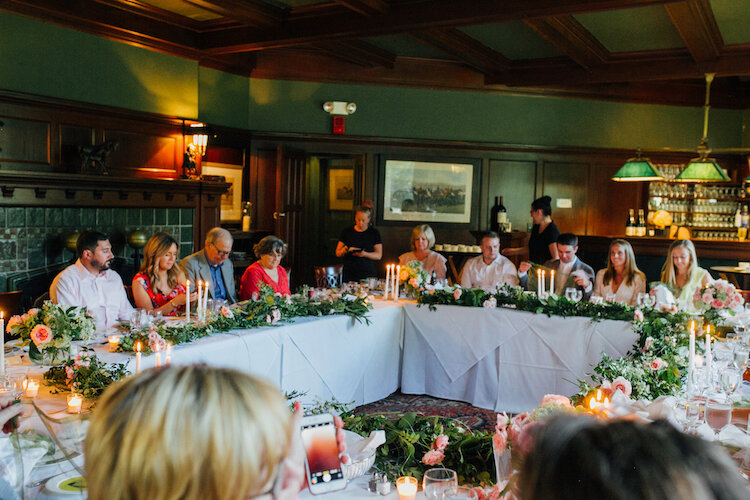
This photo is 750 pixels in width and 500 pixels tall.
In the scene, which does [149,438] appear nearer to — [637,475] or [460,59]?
[637,475]

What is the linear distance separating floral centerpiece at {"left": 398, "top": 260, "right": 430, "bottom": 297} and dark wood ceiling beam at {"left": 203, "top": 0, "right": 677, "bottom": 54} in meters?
2.35

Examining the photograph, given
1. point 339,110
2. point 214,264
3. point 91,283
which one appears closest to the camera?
point 91,283

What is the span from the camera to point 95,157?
687cm

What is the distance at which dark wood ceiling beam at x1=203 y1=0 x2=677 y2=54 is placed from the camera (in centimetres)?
593

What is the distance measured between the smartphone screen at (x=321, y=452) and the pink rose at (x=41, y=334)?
1805 millimetres

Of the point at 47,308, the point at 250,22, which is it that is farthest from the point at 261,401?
the point at 250,22

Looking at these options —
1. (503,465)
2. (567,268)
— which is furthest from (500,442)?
(567,268)

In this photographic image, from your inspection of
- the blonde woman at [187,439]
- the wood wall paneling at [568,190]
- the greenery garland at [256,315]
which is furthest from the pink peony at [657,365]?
the wood wall paneling at [568,190]

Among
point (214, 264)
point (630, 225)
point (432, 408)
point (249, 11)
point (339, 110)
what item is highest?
point (249, 11)

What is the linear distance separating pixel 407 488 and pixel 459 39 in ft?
22.4

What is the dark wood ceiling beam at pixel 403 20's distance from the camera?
593 centimetres

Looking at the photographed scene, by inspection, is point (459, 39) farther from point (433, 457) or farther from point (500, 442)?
point (500, 442)

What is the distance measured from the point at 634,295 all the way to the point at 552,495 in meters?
5.17

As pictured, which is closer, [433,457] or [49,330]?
[433,457]
